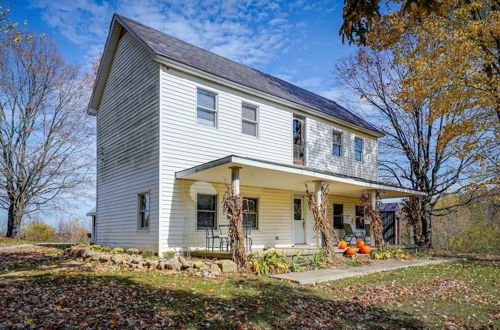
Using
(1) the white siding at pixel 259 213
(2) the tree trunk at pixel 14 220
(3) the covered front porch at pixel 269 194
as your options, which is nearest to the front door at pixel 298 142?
(3) the covered front porch at pixel 269 194

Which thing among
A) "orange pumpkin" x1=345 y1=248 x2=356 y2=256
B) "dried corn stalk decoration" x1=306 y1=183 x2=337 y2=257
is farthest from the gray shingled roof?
"orange pumpkin" x1=345 y1=248 x2=356 y2=256

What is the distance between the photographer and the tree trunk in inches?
781

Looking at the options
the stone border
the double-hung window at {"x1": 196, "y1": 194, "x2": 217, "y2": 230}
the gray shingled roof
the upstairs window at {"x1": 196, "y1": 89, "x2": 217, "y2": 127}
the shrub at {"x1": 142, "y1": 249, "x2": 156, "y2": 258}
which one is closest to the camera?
the stone border

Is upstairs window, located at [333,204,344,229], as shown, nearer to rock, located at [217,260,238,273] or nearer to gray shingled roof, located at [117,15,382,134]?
gray shingled roof, located at [117,15,382,134]

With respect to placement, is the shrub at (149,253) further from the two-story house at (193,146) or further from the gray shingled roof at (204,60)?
the gray shingled roof at (204,60)

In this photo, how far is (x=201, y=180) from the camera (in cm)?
1140

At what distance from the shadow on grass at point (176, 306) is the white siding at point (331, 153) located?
9.01 m

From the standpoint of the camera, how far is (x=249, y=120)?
12.8 m

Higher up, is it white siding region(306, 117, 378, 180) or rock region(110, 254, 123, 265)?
white siding region(306, 117, 378, 180)

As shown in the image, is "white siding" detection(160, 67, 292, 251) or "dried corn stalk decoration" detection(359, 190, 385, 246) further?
"dried corn stalk decoration" detection(359, 190, 385, 246)

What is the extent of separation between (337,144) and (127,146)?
9.07 metres

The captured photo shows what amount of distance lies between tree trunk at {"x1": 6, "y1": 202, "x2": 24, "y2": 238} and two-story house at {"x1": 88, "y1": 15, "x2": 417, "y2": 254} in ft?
27.5

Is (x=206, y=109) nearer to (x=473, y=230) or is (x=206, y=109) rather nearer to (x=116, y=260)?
(x=116, y=260)

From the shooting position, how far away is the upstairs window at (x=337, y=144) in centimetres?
1624
